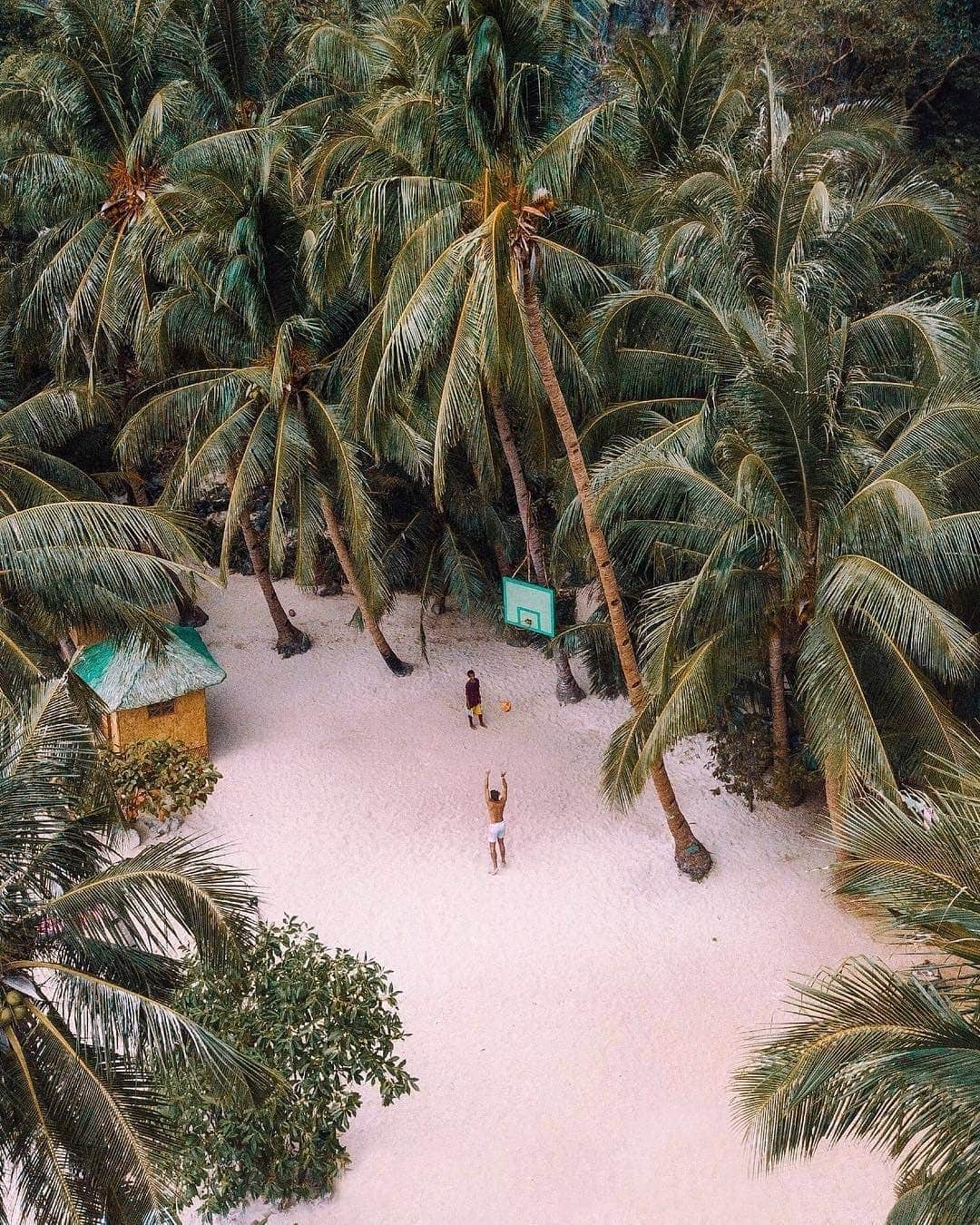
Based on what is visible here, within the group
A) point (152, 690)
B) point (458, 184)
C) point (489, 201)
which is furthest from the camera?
point (152, 690)

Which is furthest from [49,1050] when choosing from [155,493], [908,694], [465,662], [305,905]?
[155,493]

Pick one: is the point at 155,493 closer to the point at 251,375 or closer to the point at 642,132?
the point at 251,375

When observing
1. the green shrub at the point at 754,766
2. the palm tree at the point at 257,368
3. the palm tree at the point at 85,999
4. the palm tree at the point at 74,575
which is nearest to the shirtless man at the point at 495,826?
the green shrub at the point at 754,766

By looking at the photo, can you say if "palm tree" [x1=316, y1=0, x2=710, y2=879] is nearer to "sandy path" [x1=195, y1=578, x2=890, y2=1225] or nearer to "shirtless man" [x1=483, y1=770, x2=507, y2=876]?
"shirtless man" [x1=483, y1=770, x2=507, y2=876]

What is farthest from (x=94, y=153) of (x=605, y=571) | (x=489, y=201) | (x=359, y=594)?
(x=605, y=571)

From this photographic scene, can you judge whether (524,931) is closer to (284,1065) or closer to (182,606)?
(284,1065)

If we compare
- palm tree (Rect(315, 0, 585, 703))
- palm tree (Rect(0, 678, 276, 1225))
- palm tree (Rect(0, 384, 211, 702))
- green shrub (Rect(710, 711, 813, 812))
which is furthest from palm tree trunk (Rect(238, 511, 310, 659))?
palm tree (Rect(0, 678, 276, 1225))
